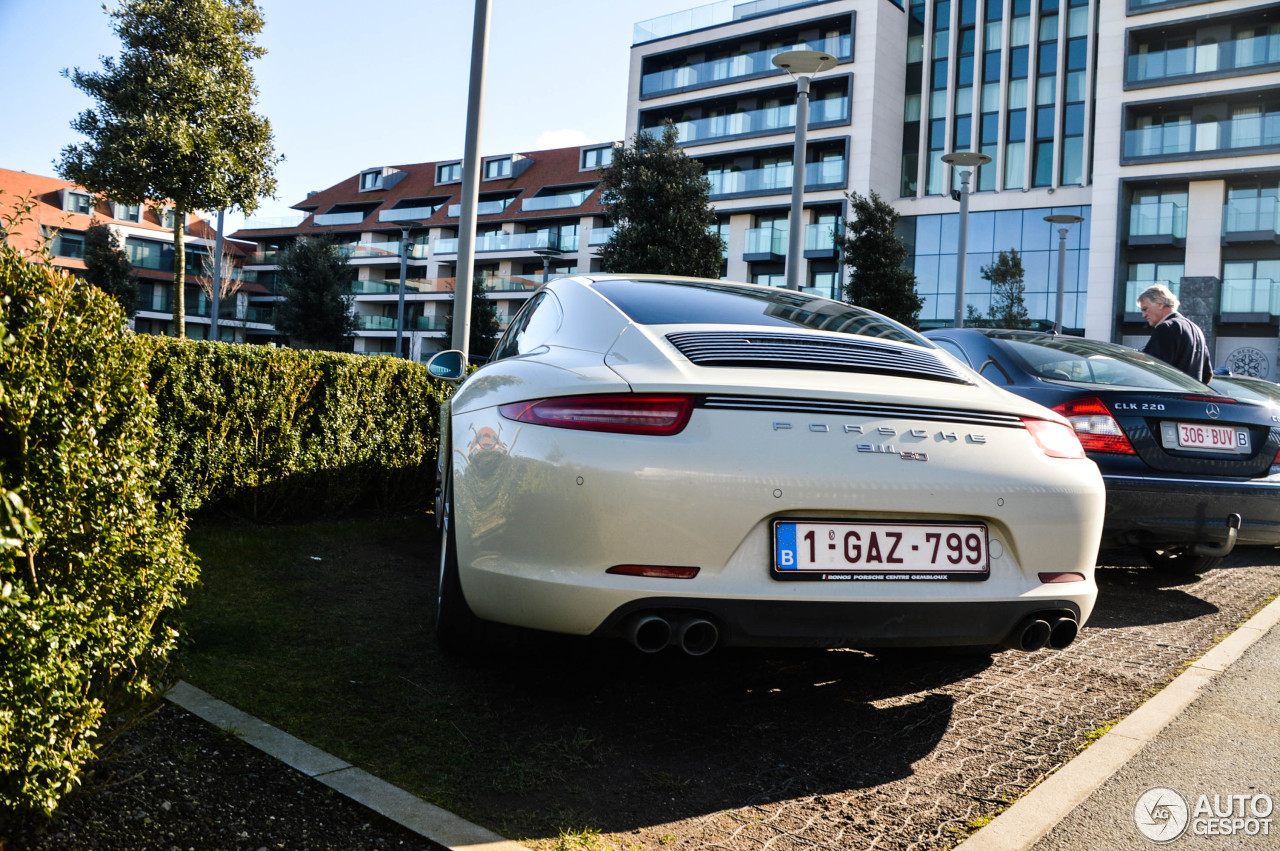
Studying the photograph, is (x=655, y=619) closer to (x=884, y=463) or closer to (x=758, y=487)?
(x=758, y=487)

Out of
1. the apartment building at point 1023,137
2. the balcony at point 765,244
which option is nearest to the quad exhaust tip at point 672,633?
the apartment building at point 1023,137

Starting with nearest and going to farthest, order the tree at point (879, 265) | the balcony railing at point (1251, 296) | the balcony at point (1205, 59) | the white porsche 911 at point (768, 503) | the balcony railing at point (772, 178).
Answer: the white porsche 911 at point (768, 503) < the tree at point (879, 265) < the balcony railing at point (1251, 296) < the balcony at point (1205, 59) < the balcony railing at point (772, 178)

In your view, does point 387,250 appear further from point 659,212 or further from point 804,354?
point 804,354

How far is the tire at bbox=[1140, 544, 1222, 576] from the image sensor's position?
636 centimetres

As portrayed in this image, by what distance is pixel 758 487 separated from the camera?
272cm

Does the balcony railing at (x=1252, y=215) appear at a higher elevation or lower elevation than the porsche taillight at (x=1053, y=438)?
higher

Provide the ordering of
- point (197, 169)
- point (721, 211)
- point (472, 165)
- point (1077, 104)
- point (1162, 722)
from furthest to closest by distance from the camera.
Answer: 1. point (721, 211)
2. point (1077, 104)
3. point (197, 169)
4. point (472, 165)
5. point (1162, 722)

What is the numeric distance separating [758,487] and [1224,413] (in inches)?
148

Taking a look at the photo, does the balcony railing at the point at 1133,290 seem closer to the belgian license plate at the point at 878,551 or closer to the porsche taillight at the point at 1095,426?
the porsche taillight at the point at 1095,426

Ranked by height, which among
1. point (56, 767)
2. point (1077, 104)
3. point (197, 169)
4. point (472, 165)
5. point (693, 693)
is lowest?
point (693, 693)

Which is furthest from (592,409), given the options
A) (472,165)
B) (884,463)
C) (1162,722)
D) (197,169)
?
(197,169)

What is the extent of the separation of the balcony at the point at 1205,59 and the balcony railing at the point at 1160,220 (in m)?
4.57

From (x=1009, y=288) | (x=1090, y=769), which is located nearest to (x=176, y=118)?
(x=1090, y=769)

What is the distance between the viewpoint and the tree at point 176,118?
20391 mm
